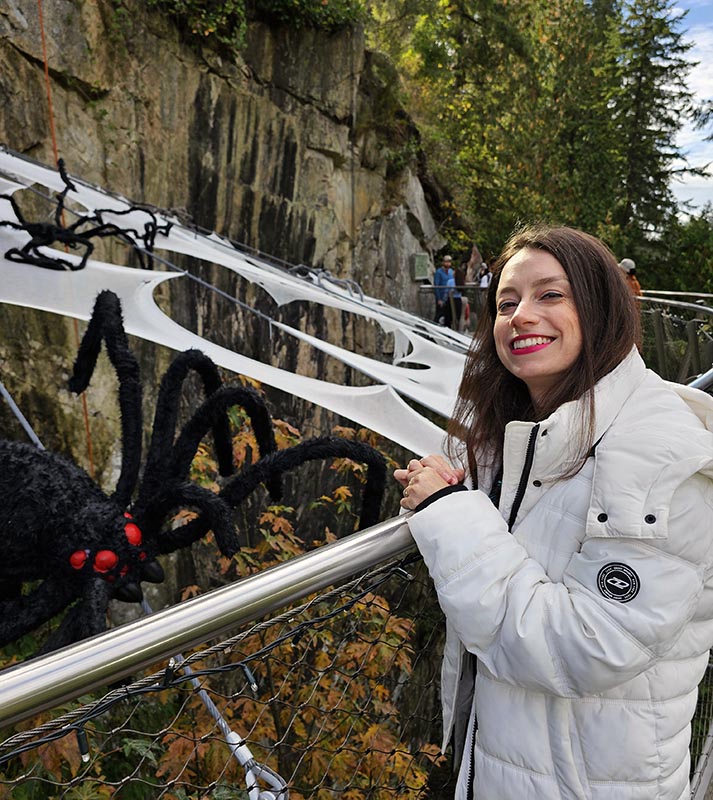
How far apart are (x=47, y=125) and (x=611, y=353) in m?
5.27

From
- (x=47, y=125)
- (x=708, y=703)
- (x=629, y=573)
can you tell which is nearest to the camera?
(x=629, y=573)

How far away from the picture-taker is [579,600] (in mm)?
885

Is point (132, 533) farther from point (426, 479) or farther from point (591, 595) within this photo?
point (591, 595)

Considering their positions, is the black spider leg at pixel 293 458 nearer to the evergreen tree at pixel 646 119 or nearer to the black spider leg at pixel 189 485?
the black spider leg at pixel 189 485

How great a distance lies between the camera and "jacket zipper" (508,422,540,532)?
1.03 m

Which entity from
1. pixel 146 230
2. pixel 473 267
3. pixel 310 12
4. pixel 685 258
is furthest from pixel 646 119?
pixel 146 230

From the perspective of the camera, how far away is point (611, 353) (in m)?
1.08

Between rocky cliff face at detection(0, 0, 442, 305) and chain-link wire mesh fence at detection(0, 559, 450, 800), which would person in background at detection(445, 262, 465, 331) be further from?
chain-link wire mesh fence at detection(0, 559, 450, 800)

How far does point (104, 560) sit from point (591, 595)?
945 millimetres

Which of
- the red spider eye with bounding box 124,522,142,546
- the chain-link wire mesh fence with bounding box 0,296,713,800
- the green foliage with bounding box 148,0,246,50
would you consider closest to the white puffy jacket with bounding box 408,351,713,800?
the chain-link wire mesh fence with bounding box 0,296,713,800

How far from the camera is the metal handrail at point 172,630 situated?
0.69 m

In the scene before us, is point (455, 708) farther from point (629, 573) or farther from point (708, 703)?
point (708, 703)

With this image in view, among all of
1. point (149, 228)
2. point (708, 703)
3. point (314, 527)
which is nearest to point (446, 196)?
point (314, 527)

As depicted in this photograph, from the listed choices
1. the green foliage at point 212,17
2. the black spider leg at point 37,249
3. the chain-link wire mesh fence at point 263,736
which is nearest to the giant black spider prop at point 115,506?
the chain-link wire mesh fence at point 263,736
